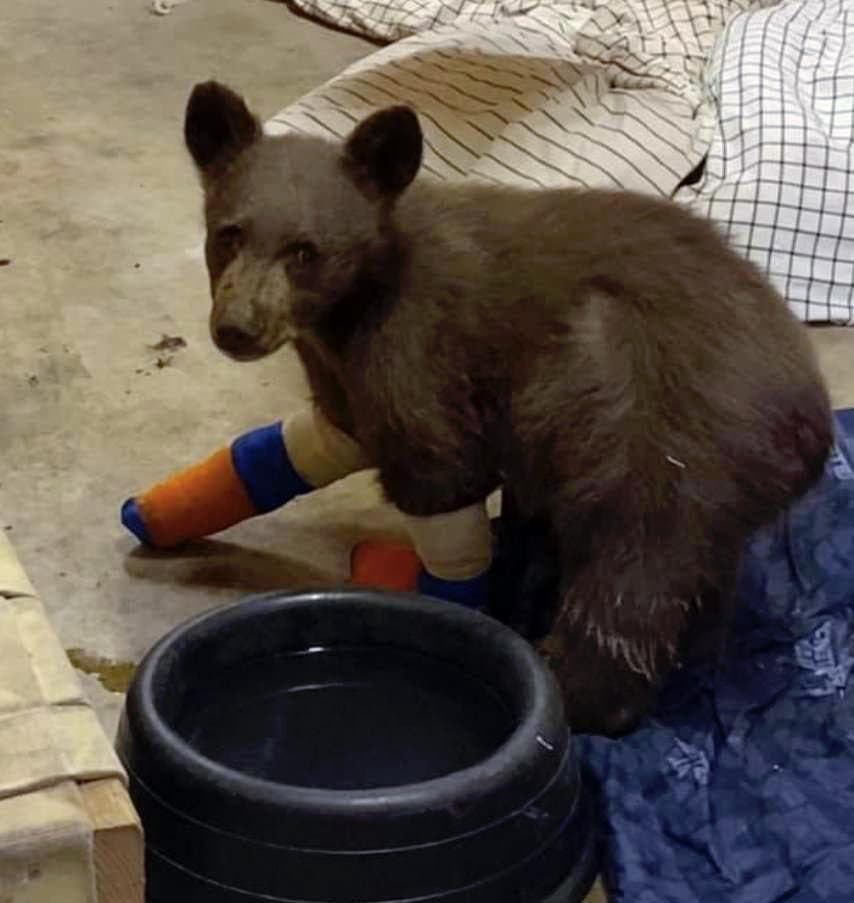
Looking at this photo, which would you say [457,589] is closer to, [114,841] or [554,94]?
[114,841]

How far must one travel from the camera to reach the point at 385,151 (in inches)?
92.1

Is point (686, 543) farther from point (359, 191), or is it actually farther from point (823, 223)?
point (823, 223)

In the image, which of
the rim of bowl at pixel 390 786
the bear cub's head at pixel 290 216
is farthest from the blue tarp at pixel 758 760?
the bear cub's head at pixel 290 216

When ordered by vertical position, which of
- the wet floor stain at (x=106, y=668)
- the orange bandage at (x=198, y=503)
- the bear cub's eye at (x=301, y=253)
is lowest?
the wet floor stain at (x=106, y=668)

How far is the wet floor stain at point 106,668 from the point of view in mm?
2510

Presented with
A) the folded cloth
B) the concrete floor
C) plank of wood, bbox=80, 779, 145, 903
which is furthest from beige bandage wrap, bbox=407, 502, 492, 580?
the folded cloth

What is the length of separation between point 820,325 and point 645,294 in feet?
4.60

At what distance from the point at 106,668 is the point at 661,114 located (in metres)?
1.91

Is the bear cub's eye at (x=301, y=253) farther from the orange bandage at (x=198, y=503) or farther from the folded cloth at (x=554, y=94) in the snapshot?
the folded cloth at (x=554, y=94)

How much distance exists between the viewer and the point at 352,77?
3775mm

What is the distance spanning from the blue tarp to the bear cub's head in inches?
26.4

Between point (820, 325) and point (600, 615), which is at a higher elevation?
point (600, 615)

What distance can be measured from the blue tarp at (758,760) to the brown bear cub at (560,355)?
0.34ft

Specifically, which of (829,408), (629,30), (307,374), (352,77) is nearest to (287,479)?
(307,374)
